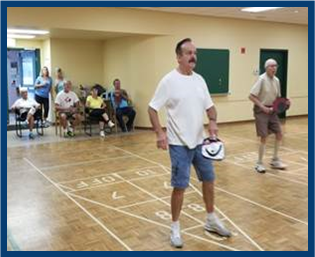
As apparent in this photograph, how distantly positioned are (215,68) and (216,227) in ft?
23.2

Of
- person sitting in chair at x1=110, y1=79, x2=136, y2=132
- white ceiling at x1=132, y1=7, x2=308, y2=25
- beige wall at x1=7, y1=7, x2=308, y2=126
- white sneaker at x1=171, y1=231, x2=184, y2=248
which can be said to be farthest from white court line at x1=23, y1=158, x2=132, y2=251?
white ceiling at x1=132, y1=7, x2=308, y2=25

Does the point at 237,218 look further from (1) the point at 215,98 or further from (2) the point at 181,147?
(1) the point at 215,98

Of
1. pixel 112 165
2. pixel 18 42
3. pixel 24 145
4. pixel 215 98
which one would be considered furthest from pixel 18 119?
pixel 215 98

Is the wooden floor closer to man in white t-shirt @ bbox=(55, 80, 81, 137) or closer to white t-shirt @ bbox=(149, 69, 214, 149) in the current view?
white t-shirt @ bbox=(149, 69, 214, 149)

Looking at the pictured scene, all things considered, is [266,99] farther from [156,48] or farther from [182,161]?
[156,48]

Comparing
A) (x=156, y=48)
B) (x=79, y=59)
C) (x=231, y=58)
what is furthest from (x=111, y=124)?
(x=231, y=58)

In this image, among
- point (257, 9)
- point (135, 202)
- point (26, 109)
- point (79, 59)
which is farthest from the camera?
point (79, 59)

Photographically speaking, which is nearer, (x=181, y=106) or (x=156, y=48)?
(x=181, y=106)

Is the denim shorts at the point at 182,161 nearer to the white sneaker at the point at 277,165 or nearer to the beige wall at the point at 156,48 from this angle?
the white sneaker at the point at 277,165

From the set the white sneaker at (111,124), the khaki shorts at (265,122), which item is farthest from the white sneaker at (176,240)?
the white sneaker at (111,124)

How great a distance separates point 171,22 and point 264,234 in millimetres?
6699

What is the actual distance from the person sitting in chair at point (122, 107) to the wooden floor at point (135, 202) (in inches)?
82.1

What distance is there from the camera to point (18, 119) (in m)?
8.46

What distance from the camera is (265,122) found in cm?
527
